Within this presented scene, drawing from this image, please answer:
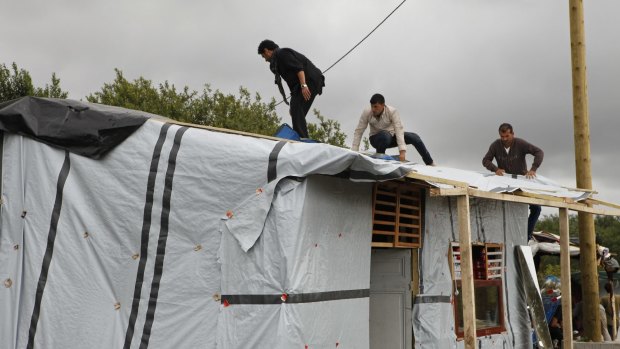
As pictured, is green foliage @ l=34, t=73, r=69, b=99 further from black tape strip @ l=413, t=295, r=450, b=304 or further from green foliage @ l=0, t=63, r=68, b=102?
black tape strip @ l=413, t=295, r=450, b=304

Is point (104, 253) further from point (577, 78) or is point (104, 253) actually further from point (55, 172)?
point (577, 78)

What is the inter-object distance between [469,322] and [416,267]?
1.90 meters

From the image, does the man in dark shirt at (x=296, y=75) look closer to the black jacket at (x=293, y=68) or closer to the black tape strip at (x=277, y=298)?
the black jacket at (x=293, y=68)

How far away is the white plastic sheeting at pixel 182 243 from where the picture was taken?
23.5ft

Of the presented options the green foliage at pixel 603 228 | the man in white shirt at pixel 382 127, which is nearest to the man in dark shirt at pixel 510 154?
the man in white shirt at pixel 382 127

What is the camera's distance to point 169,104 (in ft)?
91.1

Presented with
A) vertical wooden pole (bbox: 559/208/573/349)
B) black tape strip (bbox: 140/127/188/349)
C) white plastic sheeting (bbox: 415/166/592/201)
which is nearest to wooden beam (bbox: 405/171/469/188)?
white plastic sheeting (bbox: 415/166/592/201)

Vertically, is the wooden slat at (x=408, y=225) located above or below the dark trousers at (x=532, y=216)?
below

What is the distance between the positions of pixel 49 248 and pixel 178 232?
1535 millimetres

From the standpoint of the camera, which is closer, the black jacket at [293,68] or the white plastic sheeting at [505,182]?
the white plastic sheeting at [505,182]

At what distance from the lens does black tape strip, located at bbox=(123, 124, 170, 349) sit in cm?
764

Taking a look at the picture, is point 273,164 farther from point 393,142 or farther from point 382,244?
point 393,142

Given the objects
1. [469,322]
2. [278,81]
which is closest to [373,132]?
[278,81]

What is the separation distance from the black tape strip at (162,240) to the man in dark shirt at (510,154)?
21.6ft
